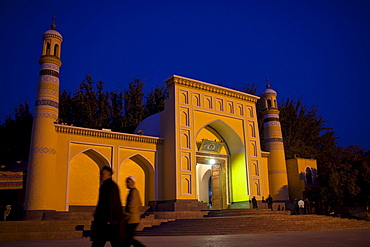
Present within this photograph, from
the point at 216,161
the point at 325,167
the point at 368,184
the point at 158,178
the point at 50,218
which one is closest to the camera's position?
the point at 50,218

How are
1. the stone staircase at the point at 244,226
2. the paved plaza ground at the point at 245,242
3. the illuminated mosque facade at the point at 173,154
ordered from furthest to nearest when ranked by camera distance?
1. the illuminated mosque facade at the point at 173,154
2. the stone staircase at the point at 244,226
3. the paved plaza ground at the point at 245,242

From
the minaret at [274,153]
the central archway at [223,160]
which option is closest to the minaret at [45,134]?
the central archway at [223,160]

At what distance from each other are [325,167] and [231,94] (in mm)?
7517

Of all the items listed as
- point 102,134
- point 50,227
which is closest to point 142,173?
point 102,134

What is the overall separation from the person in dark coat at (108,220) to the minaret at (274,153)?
17445 mm

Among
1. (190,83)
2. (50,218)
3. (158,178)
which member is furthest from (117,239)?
(190,83)

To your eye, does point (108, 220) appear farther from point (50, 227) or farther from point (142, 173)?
point (142, 173)

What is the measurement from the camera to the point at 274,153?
20859 mm

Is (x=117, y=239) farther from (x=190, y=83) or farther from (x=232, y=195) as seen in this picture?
(x=232, y=195)

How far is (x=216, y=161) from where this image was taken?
19.9 metres

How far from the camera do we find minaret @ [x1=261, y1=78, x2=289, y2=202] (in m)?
20.3

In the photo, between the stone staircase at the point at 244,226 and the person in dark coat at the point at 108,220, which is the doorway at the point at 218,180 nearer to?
the stone staircase at the point at 244,226

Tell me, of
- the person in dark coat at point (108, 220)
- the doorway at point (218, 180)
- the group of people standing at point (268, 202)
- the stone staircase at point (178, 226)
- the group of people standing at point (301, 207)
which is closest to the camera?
the person in dark coat at point (108, 220)

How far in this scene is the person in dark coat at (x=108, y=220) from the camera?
13.5 ft
